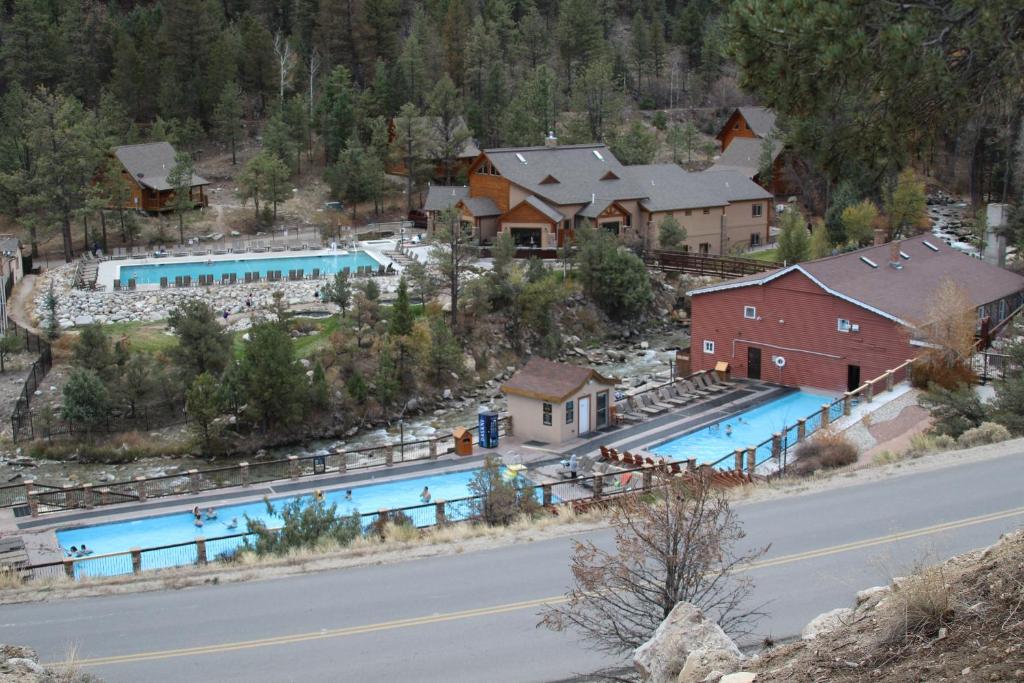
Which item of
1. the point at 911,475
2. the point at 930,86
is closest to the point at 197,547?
the point at 911,475

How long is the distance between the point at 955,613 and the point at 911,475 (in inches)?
463

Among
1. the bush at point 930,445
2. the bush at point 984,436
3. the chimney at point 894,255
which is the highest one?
the chimney at point 894,255

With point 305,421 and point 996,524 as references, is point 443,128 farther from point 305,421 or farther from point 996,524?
point 996,524

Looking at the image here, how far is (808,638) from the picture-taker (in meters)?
8.95

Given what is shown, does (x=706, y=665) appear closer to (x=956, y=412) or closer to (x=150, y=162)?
(x=956, y=412)

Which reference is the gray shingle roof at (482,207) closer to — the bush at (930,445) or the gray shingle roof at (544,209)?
the gray shingle roof at (544,209)

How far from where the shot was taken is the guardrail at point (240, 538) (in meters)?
18.8

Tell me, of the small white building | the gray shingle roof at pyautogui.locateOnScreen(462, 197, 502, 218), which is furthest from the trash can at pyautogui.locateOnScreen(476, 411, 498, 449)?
the gray shingle roof at pyautogui.locateOnScreen(462, 197, 502, 218)

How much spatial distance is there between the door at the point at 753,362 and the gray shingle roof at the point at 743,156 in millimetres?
34078

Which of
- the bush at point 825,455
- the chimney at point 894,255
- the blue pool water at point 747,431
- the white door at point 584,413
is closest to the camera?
the bush at point 825,455

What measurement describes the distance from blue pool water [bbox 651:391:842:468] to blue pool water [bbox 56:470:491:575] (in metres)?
5.97

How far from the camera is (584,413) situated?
100 feet

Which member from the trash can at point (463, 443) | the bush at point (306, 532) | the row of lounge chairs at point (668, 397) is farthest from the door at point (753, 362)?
the bush at point (306, 532)

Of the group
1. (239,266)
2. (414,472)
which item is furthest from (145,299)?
(414,472)
